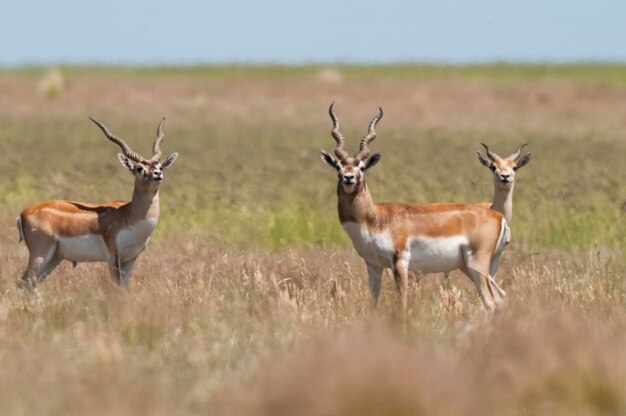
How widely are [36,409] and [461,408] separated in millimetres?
2302

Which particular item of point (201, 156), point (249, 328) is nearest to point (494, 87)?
point (201, 156)

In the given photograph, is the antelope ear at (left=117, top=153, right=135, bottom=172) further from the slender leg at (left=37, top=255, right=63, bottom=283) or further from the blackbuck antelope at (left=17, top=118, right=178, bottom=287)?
the slender leg at (left=37, top=255, right=63, bottom=283)

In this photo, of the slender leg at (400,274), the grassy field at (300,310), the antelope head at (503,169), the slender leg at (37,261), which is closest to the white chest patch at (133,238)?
the grassy field at (300,310)

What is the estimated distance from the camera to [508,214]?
13.4 metres

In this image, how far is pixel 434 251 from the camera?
11.3 metres

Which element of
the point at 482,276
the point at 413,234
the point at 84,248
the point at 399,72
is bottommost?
the point at 399,72

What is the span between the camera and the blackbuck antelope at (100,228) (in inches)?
479

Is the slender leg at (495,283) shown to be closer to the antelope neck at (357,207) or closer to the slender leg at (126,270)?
the antelope neck at (357,207)

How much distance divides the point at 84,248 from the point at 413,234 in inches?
129

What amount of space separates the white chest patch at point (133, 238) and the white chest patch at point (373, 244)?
2.04 m

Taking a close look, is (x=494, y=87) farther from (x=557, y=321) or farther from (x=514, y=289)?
(x=557, y=321)

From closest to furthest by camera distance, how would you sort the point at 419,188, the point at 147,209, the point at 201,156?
the point at 147,209
the point at 419,188
the point at 201,156

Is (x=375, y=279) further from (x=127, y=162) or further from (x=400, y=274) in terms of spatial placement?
(x=127, y=162)

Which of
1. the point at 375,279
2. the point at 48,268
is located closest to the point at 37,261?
the point at 48,268
